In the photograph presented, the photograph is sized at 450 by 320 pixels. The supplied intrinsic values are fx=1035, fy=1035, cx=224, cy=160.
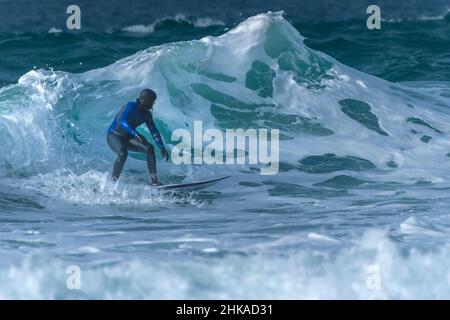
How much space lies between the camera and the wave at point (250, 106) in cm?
1474

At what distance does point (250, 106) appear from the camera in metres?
17.0

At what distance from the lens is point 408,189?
506 inches

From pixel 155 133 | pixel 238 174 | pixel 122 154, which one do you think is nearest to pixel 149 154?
pixel 155 133

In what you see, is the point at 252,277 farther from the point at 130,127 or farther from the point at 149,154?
the point at 130,127

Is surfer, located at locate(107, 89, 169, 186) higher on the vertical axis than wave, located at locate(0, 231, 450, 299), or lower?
higher

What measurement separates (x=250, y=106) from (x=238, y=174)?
3021 mm

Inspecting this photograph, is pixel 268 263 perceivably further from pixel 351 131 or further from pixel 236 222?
pixel 351 131

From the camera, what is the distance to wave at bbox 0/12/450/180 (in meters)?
14.7

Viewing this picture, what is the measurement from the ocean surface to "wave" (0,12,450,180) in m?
0.03

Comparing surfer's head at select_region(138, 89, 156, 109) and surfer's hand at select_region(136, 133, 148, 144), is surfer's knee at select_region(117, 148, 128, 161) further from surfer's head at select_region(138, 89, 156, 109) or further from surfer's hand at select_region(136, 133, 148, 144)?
surfer's head at select_region(138, 89, 156, 109)

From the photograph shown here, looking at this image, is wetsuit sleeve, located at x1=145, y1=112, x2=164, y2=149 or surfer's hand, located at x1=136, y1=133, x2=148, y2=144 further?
surfer's hand, located at x1=136, y1=133, x2=148, y2=144

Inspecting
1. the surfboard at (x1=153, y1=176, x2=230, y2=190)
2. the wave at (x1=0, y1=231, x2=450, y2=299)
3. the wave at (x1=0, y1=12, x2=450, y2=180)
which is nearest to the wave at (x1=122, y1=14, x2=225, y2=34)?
the wave at (x1=0, y1=12, x2=450, y2=180)

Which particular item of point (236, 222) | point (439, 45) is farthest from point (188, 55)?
point (439, 45)

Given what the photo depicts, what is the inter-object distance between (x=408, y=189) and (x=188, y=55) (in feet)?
19.7
